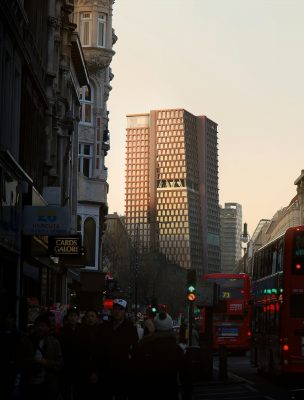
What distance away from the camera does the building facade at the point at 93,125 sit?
7581 cm

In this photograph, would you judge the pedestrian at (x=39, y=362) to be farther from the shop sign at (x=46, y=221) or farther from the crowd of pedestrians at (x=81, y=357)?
the shop sign at (x=46, y=221)

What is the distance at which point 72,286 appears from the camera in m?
68.7

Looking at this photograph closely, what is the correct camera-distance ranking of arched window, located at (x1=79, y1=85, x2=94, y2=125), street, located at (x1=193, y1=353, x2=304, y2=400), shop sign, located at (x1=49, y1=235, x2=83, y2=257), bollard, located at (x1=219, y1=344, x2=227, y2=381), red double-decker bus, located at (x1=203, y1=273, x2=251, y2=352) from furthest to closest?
arched window, located at (x1=79, y1=85, x2=94, y2=125) → red double-decker bus, located at (x1=203, y1=273, x2=251, y2=352) → shop sign, located at (x1=49, y1=235, x2=83, y2=257) → bollard, located at (x1=219, y1=344, x2=227, y2=381) → street, located at (x1=193, y1=353, x2=304, y2=400)

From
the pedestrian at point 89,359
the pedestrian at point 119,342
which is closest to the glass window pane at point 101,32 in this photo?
the pedestrian at point 89,359

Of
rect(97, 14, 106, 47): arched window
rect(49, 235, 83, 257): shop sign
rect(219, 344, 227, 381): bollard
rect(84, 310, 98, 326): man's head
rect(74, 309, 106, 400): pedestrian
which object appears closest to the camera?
rect(74, 309, 106, 400): pedestrian

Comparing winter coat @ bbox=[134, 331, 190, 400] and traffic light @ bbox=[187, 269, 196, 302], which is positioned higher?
traffic light @ bbox=[187, 269, 196, 302]

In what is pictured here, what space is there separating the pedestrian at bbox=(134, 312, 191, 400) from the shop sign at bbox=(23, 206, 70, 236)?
17.3m

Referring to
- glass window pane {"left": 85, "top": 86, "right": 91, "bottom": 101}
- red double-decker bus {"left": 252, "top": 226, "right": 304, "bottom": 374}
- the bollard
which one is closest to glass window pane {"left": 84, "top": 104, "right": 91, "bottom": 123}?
glass window pane {"left": 85, "top": 86, "right": 91, "bottom": 101}

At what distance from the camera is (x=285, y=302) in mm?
25047

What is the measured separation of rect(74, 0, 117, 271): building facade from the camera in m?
75.8

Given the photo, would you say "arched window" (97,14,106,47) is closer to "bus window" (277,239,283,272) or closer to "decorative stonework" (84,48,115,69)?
"decorative stonework" (84,48,115,69)

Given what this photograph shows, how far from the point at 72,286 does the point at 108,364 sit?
5517 centimetres

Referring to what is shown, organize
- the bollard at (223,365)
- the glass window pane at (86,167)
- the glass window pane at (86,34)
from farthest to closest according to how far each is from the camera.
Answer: the glass window pane at (86,34) → the glass window pane at (86,167) → the bollard at (223,365)

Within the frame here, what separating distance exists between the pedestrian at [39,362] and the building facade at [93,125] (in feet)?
197
